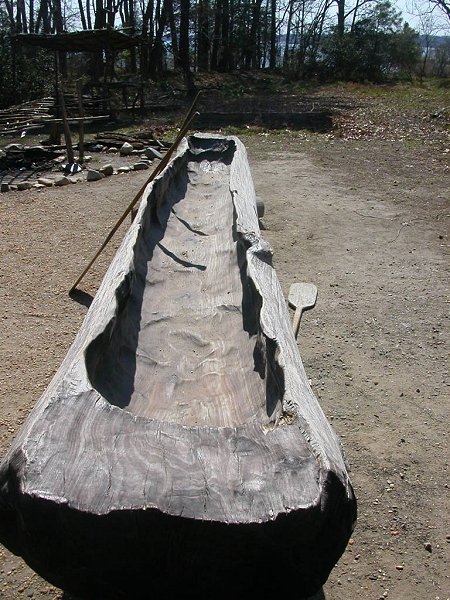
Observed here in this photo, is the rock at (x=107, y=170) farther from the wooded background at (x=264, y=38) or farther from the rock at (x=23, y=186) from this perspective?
A: the wooded background at (x=264, y=38)

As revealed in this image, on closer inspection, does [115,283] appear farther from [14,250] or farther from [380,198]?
[380,198]

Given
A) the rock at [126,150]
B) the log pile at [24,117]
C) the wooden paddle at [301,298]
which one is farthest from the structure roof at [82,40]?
the wooden paddle at [301,298]

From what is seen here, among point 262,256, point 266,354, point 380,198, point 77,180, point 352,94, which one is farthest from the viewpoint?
point 352,94

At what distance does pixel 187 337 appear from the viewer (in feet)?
10.9

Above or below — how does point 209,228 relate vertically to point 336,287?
above

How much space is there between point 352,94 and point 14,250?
16873 mm

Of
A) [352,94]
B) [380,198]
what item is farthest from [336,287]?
[352,94]

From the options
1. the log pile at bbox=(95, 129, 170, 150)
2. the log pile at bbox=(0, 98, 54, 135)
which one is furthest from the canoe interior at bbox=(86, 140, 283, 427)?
the log pile at bbox=(0, 98, 54, 135)

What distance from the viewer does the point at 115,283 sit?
313cm

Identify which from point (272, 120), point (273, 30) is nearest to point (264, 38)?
point (273, 30)

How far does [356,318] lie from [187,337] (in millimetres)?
1926

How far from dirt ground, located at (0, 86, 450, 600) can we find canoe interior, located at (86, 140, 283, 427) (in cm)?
80

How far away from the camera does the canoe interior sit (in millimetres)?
2588

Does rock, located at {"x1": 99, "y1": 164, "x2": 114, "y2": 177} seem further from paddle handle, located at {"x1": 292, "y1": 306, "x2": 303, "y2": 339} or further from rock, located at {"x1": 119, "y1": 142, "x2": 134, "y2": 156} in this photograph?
paddle handle, located at {"x1": 292, "y1": 306, "x2": 303, "y2": 339}
